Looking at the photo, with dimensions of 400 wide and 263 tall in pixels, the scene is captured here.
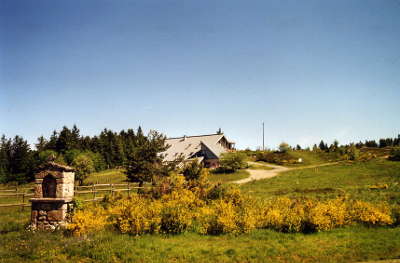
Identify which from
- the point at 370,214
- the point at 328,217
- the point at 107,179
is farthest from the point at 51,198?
the point at 107,179

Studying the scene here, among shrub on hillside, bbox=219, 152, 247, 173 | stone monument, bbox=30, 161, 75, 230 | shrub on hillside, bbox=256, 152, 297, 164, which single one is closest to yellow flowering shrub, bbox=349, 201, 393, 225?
stone monument, bbox=30, 161, 75, 230

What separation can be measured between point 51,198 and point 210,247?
28.7ft

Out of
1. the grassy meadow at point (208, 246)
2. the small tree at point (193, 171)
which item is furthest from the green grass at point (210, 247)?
the small tree at point (193, 171)

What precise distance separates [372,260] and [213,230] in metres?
6.14

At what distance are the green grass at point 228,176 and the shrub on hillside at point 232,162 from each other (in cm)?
110

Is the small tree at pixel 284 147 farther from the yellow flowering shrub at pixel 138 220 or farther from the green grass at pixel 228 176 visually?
the yellow flowering shrub at pixel 138 220

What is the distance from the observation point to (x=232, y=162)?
141 feet

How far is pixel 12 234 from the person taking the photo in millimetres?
11844

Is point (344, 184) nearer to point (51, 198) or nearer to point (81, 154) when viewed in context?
point (51, 198)

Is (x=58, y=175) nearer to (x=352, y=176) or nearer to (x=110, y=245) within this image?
(x=110, y=245)

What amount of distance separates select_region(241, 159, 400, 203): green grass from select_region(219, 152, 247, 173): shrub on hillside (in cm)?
1073

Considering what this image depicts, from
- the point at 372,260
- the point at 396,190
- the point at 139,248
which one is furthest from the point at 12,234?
the point at 396,190

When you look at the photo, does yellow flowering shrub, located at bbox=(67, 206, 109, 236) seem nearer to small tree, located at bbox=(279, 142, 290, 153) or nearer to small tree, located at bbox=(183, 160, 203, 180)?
small tree, located at bbox=(183, 160, 203, 180)

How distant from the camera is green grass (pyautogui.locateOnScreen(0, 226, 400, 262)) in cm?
885
